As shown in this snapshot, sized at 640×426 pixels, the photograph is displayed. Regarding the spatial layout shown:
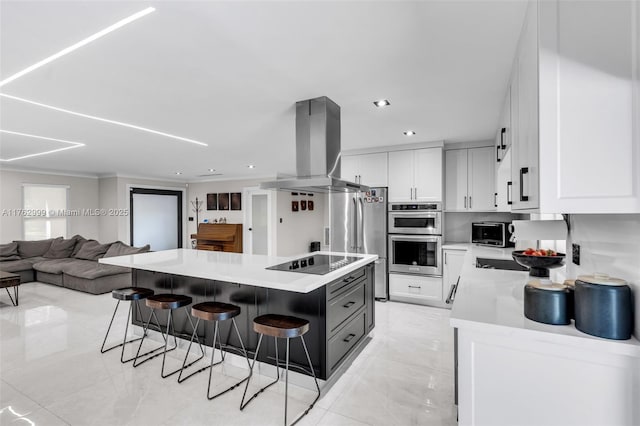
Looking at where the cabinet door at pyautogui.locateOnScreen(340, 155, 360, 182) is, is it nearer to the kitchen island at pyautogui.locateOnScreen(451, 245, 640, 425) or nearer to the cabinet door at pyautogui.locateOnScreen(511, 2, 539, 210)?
the cabinet door at pyautogui.locateOnScreen(511, 2, 539, 210)

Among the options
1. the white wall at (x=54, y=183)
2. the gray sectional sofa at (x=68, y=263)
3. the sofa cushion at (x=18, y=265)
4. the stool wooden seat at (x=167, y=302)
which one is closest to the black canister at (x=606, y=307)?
the stool wooden seat at (x=167, y=302)

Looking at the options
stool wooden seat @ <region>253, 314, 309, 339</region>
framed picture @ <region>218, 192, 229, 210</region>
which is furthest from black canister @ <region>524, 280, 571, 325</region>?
framed picture @ <region>218, 192, 229, 210</region>

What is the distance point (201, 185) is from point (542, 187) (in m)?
9.44

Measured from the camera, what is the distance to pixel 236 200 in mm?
8875

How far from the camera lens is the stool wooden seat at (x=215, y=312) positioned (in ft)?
7.81

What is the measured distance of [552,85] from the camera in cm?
117

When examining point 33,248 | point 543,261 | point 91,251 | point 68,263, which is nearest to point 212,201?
point 91,251

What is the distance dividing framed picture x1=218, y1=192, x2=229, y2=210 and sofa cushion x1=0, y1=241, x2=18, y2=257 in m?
4.36

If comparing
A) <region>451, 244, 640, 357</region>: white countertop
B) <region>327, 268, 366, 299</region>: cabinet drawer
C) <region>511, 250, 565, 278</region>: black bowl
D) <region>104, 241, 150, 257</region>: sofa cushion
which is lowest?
<region>104, 241, 150, 257</region>: sofa cushion

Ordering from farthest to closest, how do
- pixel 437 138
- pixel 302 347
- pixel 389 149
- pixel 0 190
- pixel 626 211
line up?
pixel 0 190 < pixel 389 149 < pixel 437 138 < pixel 302 347 < pixel 626 211

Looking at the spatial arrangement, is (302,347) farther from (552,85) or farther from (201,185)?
(201,185)

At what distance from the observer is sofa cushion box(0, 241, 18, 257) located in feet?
20.1

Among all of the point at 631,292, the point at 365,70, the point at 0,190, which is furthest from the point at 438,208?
the point at 0,190

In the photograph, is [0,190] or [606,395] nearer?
[606,395]
